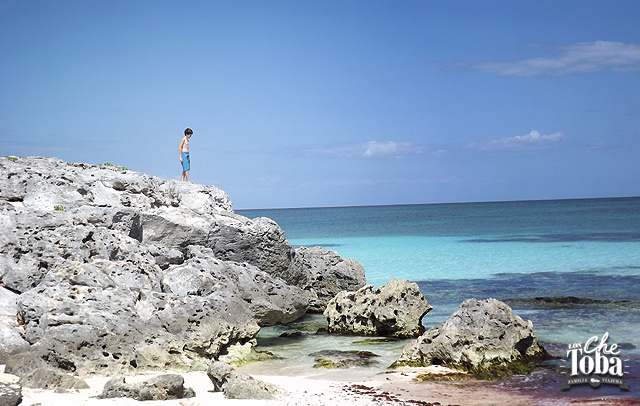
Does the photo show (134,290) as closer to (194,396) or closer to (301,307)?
(194,396)

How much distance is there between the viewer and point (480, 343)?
835 cm

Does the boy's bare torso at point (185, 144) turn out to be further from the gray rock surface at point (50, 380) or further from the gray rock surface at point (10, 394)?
the gray rock surface at point (10, 394)

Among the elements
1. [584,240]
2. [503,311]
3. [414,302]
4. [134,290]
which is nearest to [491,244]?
[584,240]

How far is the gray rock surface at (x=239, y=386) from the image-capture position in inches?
256

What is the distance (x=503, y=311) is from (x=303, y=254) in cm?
711

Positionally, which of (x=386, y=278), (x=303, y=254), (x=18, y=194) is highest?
(x=18, y=194)

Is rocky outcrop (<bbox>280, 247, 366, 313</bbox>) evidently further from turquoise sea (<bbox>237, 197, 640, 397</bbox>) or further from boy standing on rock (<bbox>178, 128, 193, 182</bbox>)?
boy standing on rock (<bbox>178, 128, 193, 182</bbox>)

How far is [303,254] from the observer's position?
15109 millimetres

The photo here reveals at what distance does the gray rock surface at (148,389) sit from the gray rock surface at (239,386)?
1.68 feet

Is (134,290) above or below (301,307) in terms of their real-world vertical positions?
above

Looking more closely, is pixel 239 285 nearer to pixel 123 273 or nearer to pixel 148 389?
pixel 123 273

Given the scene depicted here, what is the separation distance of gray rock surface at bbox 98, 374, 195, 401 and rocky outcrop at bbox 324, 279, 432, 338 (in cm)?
544

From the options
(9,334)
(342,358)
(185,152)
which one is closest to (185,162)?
(185,152)

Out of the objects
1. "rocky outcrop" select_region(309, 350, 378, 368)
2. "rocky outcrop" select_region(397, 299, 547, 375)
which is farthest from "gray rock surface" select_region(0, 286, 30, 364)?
"rocky outcrop" select_region(397, 299, 547, 375)
